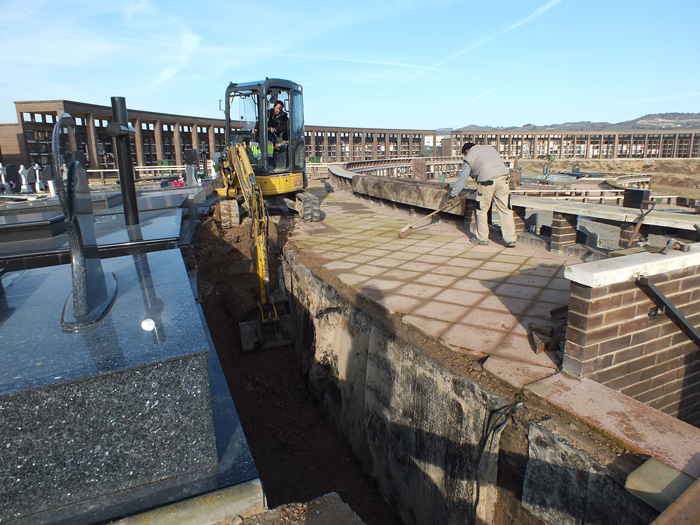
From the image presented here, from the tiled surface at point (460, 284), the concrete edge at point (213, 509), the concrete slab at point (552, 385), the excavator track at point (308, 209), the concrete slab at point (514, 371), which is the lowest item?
the concrete edge at point (213, 509)

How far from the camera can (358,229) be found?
7570 mm

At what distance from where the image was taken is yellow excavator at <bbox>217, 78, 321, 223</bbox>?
8188mm

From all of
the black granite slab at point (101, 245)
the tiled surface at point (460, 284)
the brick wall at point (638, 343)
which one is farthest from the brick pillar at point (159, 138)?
the brick wall at point (638, 343)

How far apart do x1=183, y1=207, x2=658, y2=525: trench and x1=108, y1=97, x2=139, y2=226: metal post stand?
1.23m

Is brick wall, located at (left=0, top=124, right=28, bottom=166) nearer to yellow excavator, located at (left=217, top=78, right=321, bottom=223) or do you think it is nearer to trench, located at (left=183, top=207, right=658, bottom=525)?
yellow excavator, located at (left=217, top=78, right=321, bottom=223)

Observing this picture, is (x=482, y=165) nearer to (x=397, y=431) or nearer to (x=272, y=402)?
(x=397, y=431)

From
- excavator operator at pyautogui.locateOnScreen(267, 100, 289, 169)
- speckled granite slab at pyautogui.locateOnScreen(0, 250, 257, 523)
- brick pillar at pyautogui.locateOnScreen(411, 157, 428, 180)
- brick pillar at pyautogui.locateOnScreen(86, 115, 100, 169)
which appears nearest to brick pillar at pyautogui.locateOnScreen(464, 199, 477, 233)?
excavator operator at pyautogui.locateOnScreen(267, 100, 289, 169)

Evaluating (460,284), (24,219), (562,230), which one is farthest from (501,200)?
(24,219)

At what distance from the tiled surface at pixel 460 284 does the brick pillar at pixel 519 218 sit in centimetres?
29

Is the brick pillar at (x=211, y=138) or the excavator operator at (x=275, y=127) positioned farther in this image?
the brick pillar at (x=211, y=138)

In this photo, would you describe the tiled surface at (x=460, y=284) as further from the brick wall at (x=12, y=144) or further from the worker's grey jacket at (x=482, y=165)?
the brick wall at (x=12, y=144)

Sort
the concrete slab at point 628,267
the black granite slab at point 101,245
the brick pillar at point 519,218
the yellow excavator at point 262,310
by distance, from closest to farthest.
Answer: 1. the concrete slab at point 628,267
2. the black granite slab at point 101,245
3. the brick pillar at point 519,218
4. the yellow excavator at point 262,310

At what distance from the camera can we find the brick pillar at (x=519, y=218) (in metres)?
5.79

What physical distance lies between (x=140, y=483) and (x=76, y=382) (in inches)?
22.3
